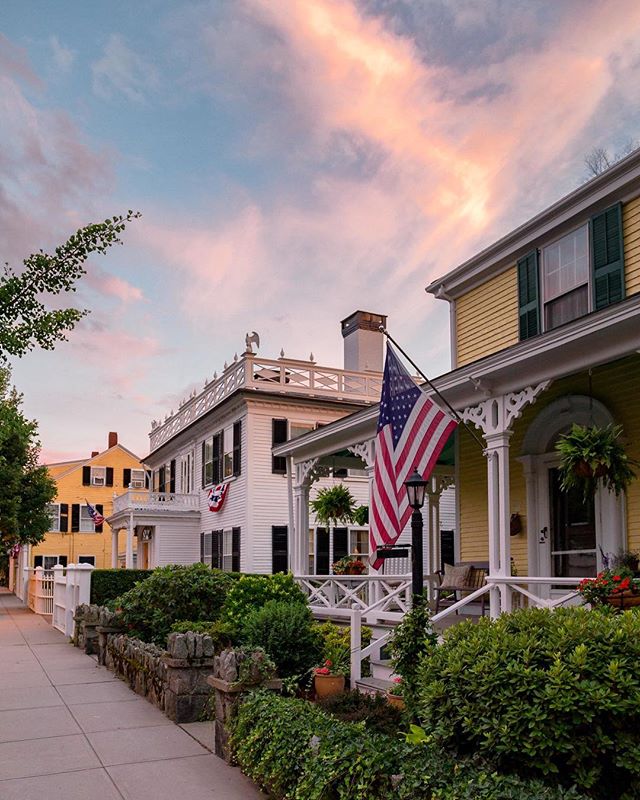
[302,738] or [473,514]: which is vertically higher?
[473,514]

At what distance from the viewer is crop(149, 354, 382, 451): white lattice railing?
986 inches

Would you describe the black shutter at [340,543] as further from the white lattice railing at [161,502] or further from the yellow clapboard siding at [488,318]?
the yellow clapboard siding at [488,318]

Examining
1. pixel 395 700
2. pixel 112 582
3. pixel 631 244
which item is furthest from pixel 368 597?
pixel 112 582

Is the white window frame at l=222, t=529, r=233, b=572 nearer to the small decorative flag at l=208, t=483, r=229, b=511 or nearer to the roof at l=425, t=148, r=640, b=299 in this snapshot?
the small decorative flag at l=208, t=483, r=229, b=511

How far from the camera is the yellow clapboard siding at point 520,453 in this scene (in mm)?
10383

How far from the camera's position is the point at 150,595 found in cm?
1189

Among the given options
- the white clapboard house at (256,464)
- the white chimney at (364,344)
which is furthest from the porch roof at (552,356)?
the white chimney at (364,344)

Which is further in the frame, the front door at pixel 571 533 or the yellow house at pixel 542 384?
the front door at pixel 571 533

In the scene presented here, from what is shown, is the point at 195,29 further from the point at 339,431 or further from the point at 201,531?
the point at 201,531

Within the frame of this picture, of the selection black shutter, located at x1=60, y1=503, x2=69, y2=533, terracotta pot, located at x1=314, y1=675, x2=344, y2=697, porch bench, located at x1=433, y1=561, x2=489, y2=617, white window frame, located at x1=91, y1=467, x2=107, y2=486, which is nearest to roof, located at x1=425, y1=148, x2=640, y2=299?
porch bench, located at x1=433, y1=561, x2=489, y2=617

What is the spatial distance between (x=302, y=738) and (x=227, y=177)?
37.9 ft

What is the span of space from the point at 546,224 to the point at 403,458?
5.47 metres

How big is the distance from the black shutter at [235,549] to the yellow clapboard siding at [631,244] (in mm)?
16198

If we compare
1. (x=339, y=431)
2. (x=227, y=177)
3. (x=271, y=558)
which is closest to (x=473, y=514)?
(x=339, y=431)
